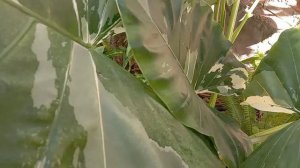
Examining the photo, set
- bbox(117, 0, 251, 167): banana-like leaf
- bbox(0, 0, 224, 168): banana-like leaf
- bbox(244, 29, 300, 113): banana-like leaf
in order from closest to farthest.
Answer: bbox(0, 0, 224, 168): banana-like leaf < bbox(117, 0, 251, 167): banana-like leaf < bbox(244, 29, 300, 113): banana-like leaf

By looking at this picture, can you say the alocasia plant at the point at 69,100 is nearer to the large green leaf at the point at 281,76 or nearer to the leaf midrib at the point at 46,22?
the leaf midrib at the point at 46,22

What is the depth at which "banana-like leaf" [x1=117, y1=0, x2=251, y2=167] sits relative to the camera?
66cm

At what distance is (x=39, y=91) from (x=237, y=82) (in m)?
0.63

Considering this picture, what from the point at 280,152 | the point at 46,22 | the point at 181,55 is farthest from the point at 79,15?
the point at 280,152

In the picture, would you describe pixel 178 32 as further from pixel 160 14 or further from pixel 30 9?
pixel 30 9

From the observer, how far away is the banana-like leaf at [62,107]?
49 cm

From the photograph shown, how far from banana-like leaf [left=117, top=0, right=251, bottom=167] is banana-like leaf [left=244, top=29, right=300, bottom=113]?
4.3 inches

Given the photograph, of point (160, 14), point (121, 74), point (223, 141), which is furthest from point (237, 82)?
point (121, 74)

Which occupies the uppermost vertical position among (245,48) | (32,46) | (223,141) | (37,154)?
(32,46)

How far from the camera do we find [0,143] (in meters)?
0.47

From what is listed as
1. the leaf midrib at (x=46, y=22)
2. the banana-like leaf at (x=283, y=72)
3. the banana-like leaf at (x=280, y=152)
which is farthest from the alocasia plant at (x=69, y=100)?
the banana-like leaf at (x=283, y=72)

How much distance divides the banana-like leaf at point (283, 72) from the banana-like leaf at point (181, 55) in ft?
0.36

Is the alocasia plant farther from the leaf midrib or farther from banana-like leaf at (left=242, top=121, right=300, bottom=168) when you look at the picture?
banana-like leaf at (left=242, top=121, right=300, bottom=168)

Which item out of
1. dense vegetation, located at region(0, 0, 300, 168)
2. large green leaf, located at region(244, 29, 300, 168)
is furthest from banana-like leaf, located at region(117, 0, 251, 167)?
large green leaf, located at region(244, 29, 300, 168)
